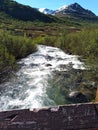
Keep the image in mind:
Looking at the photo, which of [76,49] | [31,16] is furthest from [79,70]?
[31,16]

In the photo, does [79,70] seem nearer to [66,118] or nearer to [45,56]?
[45,56]

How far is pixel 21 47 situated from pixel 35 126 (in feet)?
123

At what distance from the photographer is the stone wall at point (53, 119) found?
158 inches

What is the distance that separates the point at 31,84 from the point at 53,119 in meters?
22.2

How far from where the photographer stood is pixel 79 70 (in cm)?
3244

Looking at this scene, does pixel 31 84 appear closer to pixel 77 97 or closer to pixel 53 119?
pixel 77 97

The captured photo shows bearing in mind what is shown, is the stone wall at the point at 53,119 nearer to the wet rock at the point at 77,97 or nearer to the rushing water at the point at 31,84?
the rushing water at the point at 31,84

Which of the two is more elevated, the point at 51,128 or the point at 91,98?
the point at 51,128

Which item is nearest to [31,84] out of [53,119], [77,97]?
[77,97]

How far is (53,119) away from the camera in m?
4.09

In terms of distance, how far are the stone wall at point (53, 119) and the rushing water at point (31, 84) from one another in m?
16.0

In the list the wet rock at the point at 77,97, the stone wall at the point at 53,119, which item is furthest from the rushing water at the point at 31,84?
the stone wall at the point at 53,119

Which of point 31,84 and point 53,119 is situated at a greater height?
point 53,119

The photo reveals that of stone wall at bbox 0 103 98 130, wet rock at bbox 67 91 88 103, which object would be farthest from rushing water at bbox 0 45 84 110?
stone wall at bbox 0 103 98 130
